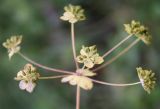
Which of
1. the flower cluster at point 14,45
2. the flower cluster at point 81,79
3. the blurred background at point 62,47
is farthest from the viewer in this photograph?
the blurred background at point 62,47

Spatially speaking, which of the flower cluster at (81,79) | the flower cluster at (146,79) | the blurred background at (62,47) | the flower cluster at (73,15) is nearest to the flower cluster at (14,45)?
the flower cluster at (73,15)

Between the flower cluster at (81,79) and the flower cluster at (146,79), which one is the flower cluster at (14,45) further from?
the flower cluster at (146,79)

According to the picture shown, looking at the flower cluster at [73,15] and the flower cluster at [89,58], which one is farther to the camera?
the flower cluster at [73,15]

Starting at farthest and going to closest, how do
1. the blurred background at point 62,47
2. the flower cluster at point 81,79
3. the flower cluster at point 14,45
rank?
the blurred background at point 62,47
the flower cluster at point 14,45
the flower cluster at point 81,79

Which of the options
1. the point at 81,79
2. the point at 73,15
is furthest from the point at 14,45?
the point at 81,79

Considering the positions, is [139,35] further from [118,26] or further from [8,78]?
[8,78]

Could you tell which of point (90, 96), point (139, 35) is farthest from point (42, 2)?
point (139, 35)
